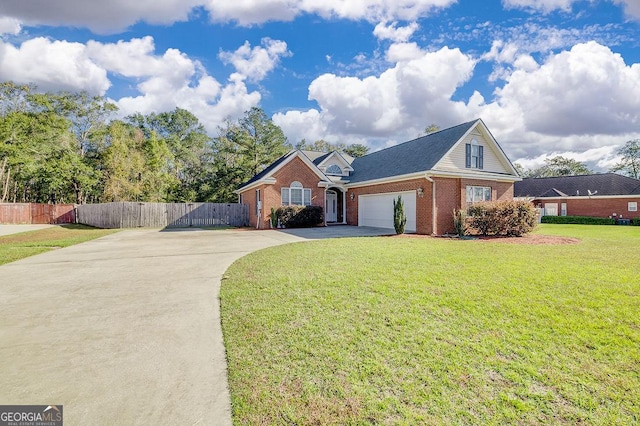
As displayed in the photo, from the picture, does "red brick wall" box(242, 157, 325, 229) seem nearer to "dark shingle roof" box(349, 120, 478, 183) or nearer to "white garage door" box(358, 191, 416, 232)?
"dark shingle roof" box(349, 120, 478, 183)

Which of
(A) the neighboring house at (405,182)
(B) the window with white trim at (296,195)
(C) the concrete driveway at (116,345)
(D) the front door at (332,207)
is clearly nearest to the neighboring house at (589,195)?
(A) the neighboring house at (405,182)

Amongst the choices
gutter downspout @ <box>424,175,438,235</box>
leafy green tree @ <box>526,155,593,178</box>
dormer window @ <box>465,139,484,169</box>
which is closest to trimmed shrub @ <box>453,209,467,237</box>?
gutter downspout @ <box>424,175,438,235</box>

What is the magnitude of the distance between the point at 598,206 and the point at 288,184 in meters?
30.4

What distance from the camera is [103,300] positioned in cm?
521

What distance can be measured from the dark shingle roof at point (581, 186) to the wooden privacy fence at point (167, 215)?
29.8 metres

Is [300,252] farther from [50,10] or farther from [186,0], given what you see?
[50,10]

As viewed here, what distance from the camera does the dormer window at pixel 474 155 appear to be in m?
17.2

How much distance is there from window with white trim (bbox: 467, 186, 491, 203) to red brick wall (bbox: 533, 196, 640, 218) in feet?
67.1

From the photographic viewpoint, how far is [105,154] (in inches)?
1227

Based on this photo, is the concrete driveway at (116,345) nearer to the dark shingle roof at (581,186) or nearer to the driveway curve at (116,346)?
the driveway curve at (116,346)

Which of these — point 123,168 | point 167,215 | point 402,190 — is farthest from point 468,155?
point 123,168

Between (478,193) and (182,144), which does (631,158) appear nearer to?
(478,193)

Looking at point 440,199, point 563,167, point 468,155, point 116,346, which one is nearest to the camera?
point 116,346

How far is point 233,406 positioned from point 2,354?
294 centimetres
